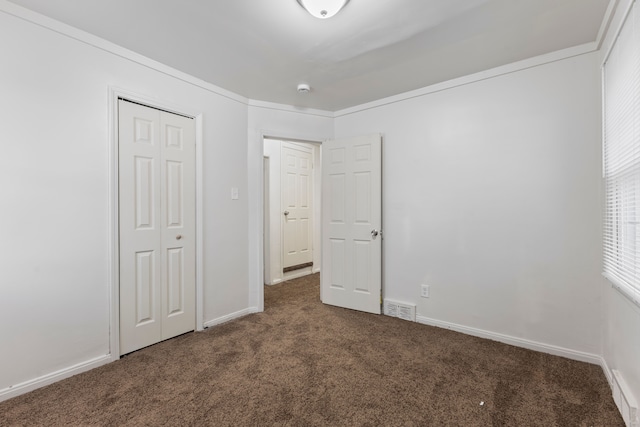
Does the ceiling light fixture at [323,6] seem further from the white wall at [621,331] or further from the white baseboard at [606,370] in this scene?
the white baseboard at [606,370]

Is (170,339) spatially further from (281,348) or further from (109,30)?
(109,30)

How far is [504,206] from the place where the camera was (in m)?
2.50

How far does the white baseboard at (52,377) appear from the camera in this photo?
5.70ft

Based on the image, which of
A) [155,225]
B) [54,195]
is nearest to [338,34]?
[155,225]

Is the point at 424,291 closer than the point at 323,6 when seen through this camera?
No

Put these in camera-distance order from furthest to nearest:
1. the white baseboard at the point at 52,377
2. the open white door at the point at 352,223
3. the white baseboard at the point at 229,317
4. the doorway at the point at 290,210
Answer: the doorway at the point at 290,210 → the open white door at the point at 352,223 → the white baseboard at the point at 229,317 → the white baseboard at the point at 52,377

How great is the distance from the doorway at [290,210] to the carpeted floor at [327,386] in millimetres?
1931

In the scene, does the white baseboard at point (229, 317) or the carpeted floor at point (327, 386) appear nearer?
the carpeted floor at point (327, 386)

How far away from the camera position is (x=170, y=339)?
2.55 m

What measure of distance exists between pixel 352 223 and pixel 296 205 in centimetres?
167

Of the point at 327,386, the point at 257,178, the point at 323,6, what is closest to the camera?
the point at 323,6

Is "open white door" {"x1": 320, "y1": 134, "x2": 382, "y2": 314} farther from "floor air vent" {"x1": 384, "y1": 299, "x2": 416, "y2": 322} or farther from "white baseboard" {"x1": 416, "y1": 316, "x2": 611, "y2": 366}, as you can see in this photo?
"white baseboard" {"x1": 416, "y1": 316, "x2": 611, "y2": 366}

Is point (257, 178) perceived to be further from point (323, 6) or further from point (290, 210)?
point (323, 6)

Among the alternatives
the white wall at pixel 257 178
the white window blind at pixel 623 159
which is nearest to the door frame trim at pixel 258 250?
the white wall at pixel 257 178
